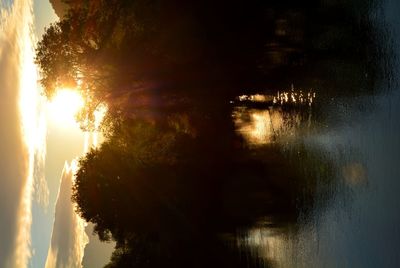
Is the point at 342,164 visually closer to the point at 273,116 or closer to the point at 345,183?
the point at 345,183

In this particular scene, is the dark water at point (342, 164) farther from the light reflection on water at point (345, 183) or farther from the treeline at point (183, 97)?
the treeline at point (183, 97)

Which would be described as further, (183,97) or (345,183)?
(183,97)

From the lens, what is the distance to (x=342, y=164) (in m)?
10.1

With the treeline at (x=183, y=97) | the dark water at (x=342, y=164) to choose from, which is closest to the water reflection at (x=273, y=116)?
the dark water at (x=342, y=164)

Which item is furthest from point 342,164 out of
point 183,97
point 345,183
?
point 183,97

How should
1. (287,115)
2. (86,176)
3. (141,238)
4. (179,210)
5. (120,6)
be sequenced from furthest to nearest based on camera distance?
1. (86,176)
2. (141,238)
3. (179,210)
4. (120,6)
5. (287,115)

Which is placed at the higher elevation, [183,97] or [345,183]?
[183,97]

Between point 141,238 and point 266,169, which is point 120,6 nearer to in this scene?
point 266,169

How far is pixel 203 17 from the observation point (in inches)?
717

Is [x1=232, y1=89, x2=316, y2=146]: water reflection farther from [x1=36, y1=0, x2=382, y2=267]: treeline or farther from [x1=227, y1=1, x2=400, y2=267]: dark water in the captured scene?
[x1=36, y1=0, x2=382, y2=267]: treeline

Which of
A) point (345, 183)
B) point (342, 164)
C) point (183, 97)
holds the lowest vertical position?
point (345, 183)

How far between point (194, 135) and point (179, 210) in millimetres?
4724

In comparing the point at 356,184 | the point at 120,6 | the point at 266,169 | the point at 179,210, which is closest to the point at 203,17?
the point at 120,6

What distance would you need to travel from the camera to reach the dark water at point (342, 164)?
823cm
